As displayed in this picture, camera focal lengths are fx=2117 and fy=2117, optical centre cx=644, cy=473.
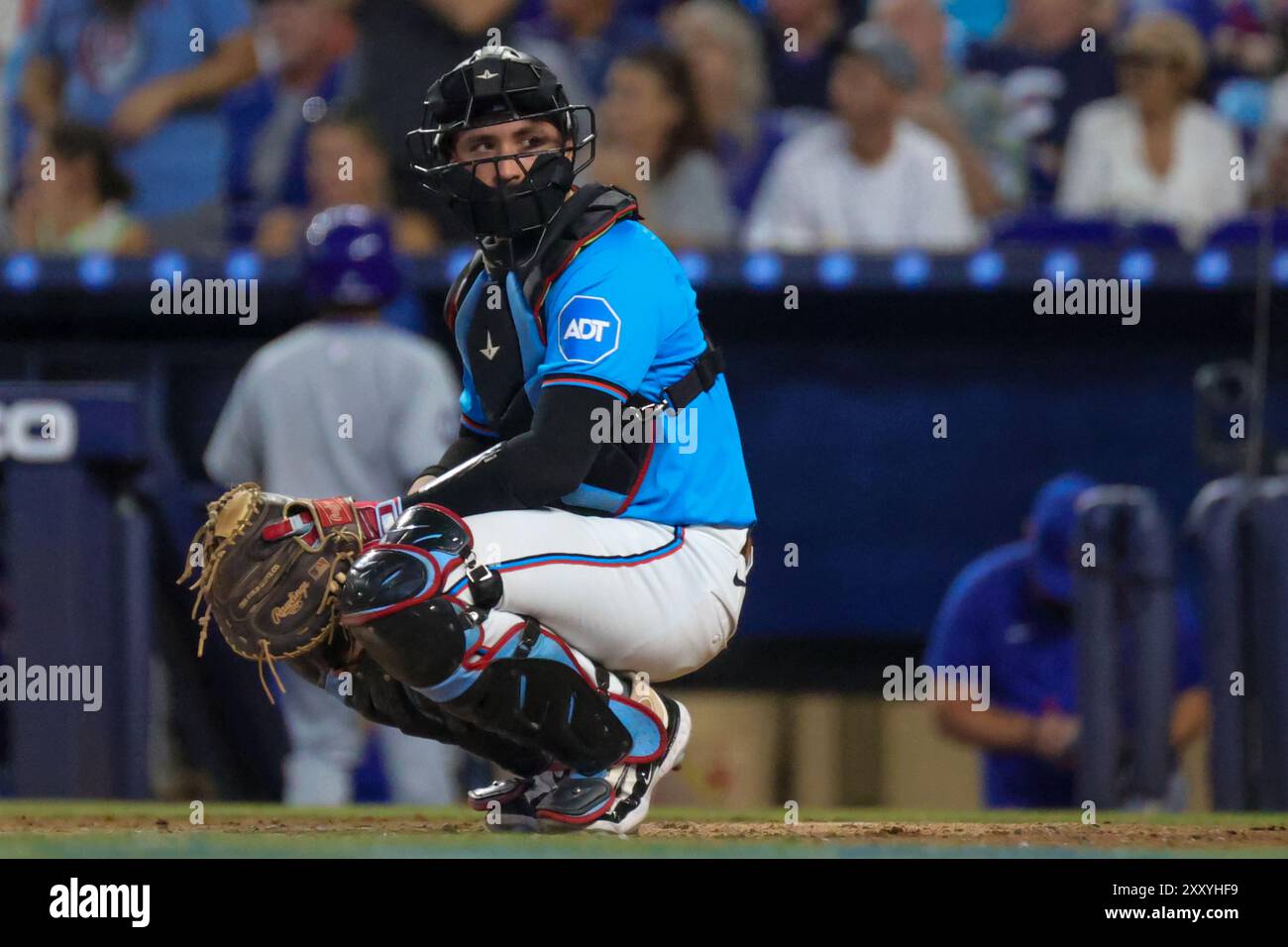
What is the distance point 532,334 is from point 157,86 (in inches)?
179

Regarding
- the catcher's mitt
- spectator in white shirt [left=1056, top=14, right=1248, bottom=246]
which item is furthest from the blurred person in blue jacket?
the catcher's mitt

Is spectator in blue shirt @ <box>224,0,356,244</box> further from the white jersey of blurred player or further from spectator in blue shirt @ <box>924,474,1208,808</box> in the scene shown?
spectator in blue shirt @ <box>924,474,1208,808</box>

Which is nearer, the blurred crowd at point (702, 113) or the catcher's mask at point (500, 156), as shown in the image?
the catcher's mask at point (500, 156)

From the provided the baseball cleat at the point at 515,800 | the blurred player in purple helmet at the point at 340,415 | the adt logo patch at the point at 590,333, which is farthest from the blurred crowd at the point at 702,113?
the adt logo patch at the point at 590,333

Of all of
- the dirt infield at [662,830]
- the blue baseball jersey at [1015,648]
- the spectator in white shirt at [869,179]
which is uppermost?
the spectator in white shirt at [869,179]

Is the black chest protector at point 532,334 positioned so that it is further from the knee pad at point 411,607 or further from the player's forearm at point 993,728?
the player's forearm at point 993,728

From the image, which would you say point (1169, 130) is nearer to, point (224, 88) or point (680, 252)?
point (680, 252)

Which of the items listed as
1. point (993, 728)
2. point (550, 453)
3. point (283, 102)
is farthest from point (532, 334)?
point (283, 102)

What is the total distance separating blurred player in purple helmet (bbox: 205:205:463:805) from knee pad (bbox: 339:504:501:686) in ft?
9.59

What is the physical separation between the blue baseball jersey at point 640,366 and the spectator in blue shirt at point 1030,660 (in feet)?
8.17

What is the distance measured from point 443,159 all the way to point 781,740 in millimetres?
3552

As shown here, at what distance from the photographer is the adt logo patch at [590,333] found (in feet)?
13.4

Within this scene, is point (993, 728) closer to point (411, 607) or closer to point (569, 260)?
point (569, 260)

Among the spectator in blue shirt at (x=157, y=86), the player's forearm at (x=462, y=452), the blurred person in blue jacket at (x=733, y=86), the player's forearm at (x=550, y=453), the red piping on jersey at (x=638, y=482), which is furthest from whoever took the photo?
the blurred person in blue jacket at (x=733, y=86)
